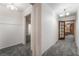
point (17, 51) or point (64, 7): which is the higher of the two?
point (64, 7)

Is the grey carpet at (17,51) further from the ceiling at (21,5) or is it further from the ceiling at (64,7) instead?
the ceiling at (64,7)

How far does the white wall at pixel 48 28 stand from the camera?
170cm

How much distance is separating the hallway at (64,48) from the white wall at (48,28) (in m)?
0.09

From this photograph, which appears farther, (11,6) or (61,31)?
(61,31)

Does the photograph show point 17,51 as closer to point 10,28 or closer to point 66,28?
point 10,28

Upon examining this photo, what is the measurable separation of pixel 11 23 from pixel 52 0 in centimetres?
88

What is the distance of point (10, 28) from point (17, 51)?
47cm

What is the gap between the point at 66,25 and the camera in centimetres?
170

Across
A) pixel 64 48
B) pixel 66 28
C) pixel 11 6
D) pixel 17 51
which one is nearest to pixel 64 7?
pixel 66 28

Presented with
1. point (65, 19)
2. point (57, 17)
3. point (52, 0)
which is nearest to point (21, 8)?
point (52, 0)

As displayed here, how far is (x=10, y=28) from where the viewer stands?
5.55 feet

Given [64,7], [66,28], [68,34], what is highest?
[64,7]

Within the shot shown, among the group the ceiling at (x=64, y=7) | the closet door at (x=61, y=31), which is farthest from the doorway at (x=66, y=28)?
the ceiling at (x=64, y=7)

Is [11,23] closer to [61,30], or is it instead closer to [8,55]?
[8,55]
